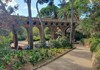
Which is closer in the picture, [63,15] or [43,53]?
[43,53]

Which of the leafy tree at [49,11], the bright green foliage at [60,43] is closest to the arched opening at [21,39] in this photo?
A: the bright green foliage at [60,43]

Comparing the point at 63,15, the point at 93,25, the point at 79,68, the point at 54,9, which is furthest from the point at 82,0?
the point at 54,9

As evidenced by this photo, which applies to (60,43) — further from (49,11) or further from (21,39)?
(49,11)

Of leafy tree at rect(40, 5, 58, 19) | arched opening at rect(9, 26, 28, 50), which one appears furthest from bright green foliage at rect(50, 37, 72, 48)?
leafy tree at rect(40, 5, 58, 19)

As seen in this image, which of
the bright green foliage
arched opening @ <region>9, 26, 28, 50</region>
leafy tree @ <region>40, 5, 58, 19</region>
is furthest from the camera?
leafy tree @ <region>40, 5, 58, 19</region>

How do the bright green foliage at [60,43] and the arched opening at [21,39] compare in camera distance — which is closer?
the bright green foliage at [60,43]

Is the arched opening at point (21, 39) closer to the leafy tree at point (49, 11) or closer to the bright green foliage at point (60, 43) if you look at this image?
the bright green foliage at point (60, 43)

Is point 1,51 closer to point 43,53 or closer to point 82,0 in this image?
point 43,53

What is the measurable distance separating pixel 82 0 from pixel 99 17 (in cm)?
490

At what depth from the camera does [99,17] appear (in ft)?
67.5

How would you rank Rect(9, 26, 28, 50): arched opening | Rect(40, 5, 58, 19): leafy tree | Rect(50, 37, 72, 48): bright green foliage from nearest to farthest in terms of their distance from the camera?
Rect(50, 37, 72, 48): bright green foliage < Rect(9, 26, 28, 50): arched opening < Rect(40, 5, 58, 19): leafy tree

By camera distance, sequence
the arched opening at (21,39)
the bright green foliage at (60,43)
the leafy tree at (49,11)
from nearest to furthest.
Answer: the bright green foliage at (60,43), the arched opening at (21,39), the leafy tree at (49,11)

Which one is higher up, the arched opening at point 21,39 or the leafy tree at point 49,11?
the leafy tree at point 49,11

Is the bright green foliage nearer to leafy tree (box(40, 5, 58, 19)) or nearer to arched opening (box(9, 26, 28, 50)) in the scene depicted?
arched opening (box(9, 26, 28, 50))
